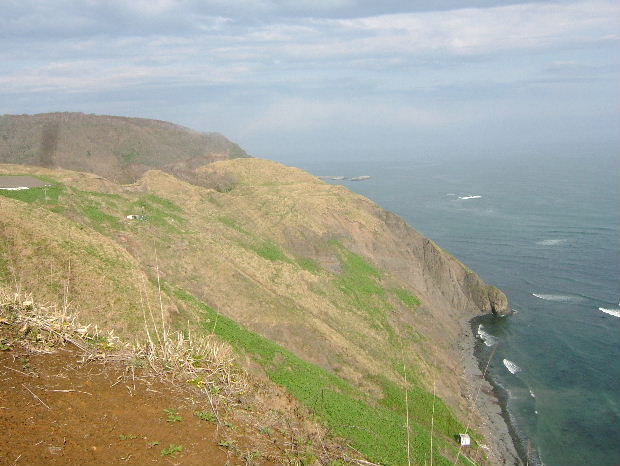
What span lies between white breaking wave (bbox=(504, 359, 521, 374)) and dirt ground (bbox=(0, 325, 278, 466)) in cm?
4049

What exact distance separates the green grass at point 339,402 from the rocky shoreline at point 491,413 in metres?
4.55

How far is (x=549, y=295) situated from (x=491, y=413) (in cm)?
2845

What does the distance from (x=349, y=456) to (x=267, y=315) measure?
2245 centimetres

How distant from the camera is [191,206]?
4459cm

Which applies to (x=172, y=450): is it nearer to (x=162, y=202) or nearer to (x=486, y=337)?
(x=162, y=202)

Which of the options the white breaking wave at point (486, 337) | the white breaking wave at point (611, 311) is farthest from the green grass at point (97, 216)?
the white breaking wave at point (611, 311)

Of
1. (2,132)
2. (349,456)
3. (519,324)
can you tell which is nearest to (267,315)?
(349,456)

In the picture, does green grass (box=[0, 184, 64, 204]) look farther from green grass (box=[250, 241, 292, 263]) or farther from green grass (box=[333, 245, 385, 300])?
green grass (box=[333, 245, 385, 300])

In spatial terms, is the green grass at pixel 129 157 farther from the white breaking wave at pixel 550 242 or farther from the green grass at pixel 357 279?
the white breaking wave at pixel 550 242

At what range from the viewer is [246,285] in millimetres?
32562

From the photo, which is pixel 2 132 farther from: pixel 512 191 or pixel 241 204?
pixel 512 191

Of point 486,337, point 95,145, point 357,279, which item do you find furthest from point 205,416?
point 95,145

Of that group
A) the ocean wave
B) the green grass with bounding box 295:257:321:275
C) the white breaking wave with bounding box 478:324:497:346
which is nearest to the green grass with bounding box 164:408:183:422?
the green grass with bounding box 295:257:321:275

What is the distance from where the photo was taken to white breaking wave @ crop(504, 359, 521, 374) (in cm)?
4269
